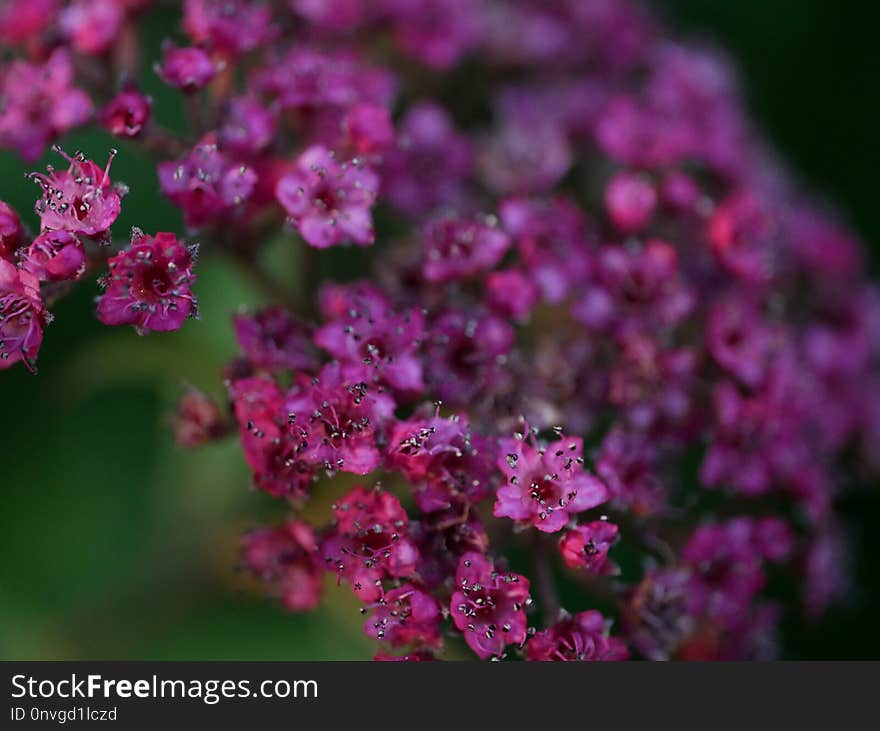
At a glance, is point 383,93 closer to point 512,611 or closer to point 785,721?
point 512,611

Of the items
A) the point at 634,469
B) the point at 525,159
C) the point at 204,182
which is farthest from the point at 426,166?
the point at 634,469

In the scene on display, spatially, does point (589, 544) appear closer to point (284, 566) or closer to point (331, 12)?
point (284, 566)

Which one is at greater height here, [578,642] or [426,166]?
[426,166]

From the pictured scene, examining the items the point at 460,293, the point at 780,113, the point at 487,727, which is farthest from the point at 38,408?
the point at 780,113

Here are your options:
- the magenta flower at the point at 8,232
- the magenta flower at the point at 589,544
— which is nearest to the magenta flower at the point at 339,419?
the magenta flower at the point at 589,544

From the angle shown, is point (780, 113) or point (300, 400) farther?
point (780, 113)

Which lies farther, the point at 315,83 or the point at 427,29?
the point at 427,29
